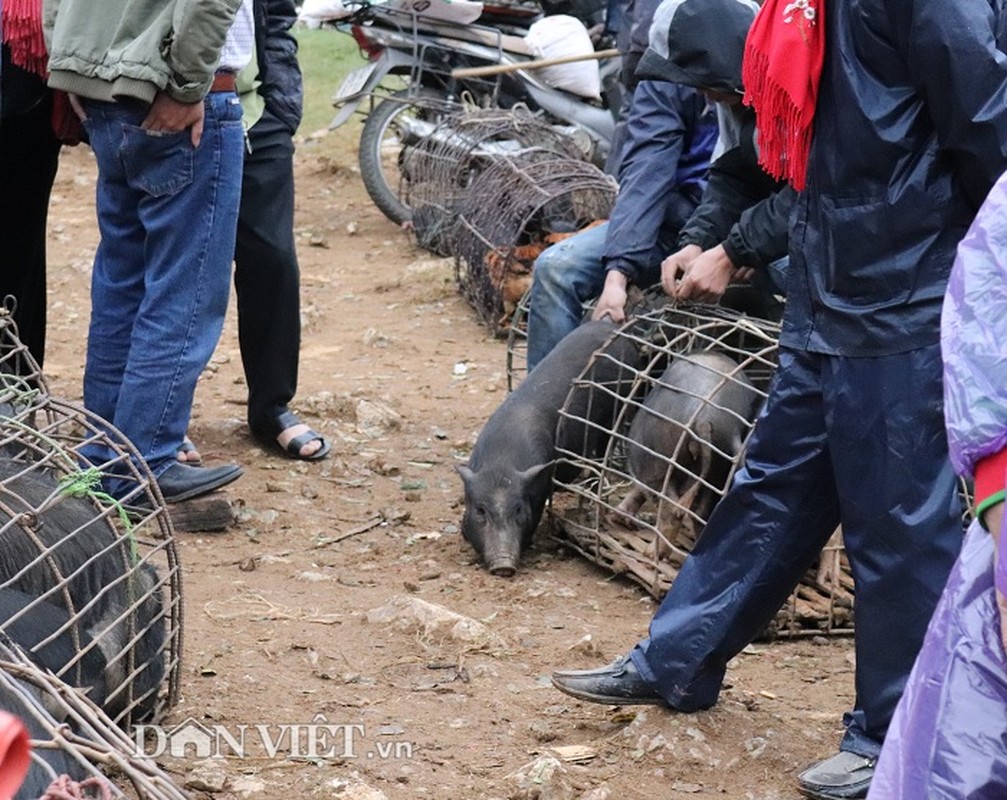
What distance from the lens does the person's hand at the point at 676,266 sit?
458 centimetres

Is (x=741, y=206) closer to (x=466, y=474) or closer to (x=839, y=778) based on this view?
(x=466, y=474)

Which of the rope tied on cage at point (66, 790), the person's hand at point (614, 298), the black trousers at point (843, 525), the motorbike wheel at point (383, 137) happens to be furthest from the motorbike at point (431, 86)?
→ the rope tied on cage at point (66, 790)

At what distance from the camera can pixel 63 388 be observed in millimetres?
6250

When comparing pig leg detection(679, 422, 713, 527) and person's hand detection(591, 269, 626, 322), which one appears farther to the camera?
person's hand detection(591, 269, 626, 322)

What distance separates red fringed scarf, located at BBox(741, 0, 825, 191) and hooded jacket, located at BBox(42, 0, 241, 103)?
1592 mm

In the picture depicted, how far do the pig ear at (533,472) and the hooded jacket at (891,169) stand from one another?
1884 millimetres

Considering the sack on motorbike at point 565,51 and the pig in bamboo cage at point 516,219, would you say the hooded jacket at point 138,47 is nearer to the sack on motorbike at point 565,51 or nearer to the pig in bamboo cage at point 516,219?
the pig in bamboo cage at point 516,219

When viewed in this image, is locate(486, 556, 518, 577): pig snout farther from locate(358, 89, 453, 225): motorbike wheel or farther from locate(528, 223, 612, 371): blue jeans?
locate(358, 89, 453, 225): motorbike wheel

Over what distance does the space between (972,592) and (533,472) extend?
2912 mm

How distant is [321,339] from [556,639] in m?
3.52

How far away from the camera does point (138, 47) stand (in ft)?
13.7

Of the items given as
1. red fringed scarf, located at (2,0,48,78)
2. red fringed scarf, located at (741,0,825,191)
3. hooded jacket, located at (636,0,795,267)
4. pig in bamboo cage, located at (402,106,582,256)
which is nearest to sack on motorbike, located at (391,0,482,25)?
pig in bamboo cage, located at (402,106,582,256)

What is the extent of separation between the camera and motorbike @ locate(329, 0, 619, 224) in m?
9.30

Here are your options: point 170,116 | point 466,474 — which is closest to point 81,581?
point 170,116
